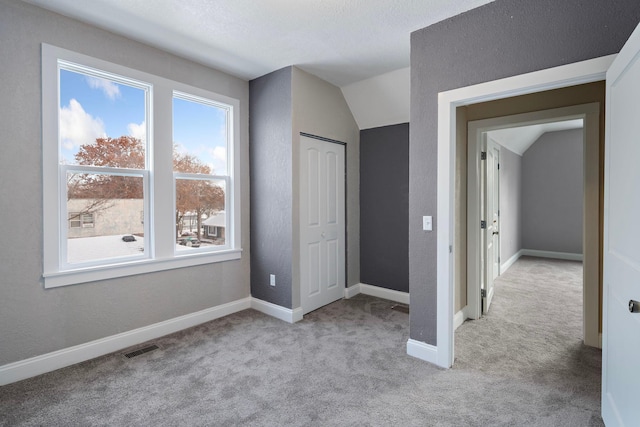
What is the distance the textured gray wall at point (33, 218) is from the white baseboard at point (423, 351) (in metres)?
2.33

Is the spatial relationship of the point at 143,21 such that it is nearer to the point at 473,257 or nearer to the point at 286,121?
the point at 286,121

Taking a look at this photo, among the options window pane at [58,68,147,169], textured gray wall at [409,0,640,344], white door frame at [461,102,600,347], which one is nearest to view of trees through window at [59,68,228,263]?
window pane at [58,68,147,169]

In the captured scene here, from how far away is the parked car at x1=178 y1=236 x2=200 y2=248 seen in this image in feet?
10.6

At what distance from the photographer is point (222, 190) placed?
356 centimetres

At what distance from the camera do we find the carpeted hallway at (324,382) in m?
1.89

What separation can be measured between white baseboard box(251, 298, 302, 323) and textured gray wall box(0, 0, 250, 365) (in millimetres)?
1170

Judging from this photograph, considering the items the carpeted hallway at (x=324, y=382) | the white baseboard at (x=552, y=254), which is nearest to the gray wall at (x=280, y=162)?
the carpeted hallway at (x=324, y=382)

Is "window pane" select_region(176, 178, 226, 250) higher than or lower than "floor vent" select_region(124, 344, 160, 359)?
higher

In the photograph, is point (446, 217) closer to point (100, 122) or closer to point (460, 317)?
point (460, 317)

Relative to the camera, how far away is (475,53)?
7.52 feet

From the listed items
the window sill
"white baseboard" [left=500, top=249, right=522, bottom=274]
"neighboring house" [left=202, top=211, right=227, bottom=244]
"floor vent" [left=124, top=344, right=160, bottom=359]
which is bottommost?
"floor vent" [left=124, top=344, right=160, bottom=359]

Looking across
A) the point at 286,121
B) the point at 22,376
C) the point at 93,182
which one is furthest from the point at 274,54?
the point at 22,376

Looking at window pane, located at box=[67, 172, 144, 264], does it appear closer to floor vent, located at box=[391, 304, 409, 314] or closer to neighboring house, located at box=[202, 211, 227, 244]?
neighboring house, located at box=[202, 211, 227, 244]

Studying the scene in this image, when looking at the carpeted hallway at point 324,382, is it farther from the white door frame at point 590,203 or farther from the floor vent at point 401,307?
the floor vent at point 401,307
